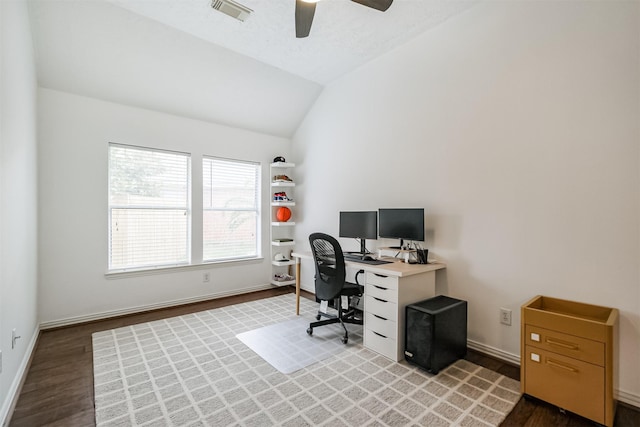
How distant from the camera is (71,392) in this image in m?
2.09

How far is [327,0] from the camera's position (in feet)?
8.59

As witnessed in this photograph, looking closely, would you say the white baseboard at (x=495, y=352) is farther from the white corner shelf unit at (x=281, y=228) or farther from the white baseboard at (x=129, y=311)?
the white baseboard at (x=129, y=311)

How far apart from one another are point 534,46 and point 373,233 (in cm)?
212

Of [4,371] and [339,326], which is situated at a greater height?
[4,371]

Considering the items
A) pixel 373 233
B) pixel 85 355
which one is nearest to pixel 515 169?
pixel 373 233

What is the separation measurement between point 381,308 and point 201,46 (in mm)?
3295

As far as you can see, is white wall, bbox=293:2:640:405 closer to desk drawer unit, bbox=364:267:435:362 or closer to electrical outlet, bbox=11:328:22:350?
desk drawer unit, bbox=364:267:435:362

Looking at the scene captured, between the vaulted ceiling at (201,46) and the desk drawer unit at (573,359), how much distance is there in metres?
2.70

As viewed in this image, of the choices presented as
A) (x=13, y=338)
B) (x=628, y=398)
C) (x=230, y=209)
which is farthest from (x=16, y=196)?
(x=628, y=398)

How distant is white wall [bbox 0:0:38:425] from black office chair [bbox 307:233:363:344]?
219cm

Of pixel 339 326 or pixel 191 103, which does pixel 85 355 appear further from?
pixel 191 103

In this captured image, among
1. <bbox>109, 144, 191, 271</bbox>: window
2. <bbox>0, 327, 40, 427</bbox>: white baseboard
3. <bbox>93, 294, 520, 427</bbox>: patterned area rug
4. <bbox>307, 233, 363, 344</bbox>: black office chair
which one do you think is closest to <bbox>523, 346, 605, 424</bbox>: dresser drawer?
<bbox>93, 294, 520, 427</bbox>: patterned area rug

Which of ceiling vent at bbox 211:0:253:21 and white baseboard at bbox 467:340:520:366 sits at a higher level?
ceiling vent at bbox 211:0:253:21

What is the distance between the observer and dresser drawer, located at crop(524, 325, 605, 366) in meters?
1.73
